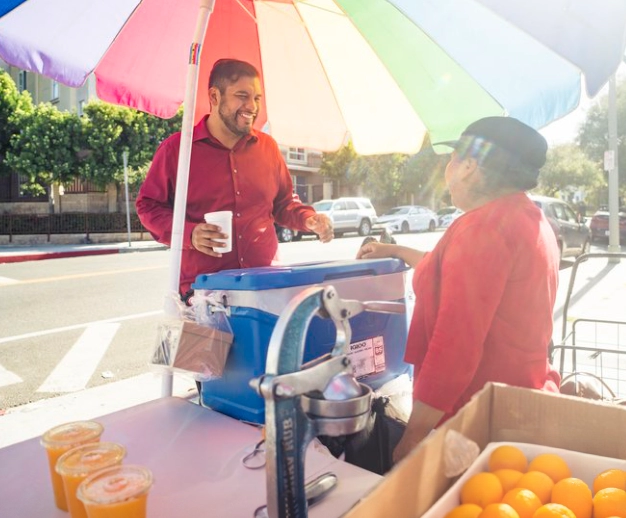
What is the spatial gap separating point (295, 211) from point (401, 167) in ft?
110

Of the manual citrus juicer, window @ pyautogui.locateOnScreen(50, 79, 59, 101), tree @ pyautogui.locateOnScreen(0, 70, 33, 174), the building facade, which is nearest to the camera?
the manual citrus juicer

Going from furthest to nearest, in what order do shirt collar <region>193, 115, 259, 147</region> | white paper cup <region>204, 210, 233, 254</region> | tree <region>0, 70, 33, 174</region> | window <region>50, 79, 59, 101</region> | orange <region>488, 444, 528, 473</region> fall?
1. window <region>50, 79, 59, 101</region>
2. tree <region>0, 70, 33, 174</region>
3. shirt collar <region>193, 115, 259, 147</region>
4. white paper cup <region>204, 210, 233, 254</region>
5. orange <region>488, 444, 528, 473</region>

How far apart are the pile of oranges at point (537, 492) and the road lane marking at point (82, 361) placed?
417 cm

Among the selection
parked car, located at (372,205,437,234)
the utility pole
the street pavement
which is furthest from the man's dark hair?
parked car, located at (372,205,437,234)

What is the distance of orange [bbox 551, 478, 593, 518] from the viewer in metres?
1.11

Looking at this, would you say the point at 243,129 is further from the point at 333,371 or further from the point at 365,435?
the point at 333,371

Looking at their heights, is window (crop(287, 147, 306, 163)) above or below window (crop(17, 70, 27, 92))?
below

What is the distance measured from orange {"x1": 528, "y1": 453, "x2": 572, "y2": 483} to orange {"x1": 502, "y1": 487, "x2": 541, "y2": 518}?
100mm

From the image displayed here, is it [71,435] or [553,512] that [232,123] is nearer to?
[71,435]

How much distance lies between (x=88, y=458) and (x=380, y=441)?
3.07ft

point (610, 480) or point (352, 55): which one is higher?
point (352, 55)

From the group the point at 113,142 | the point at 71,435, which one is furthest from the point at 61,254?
the point at 71,435

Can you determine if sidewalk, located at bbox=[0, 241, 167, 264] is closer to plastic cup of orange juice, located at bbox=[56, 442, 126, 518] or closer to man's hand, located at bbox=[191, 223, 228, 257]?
man's hand, located at bbox=[191, 223, 228, 257]

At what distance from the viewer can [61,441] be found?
128 centimetres
